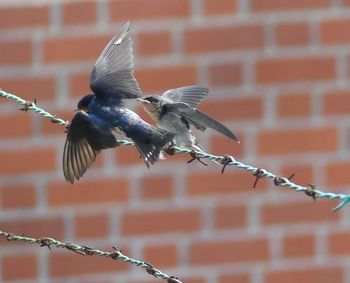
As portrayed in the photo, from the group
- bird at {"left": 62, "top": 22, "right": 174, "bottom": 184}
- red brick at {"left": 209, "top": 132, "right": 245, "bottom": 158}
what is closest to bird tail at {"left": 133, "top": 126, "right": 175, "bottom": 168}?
bird at {"left": 62, "top": 22, "right": 174, "bottom": 184}

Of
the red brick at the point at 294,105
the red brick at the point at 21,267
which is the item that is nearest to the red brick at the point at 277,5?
the red brick at the point at 294,105

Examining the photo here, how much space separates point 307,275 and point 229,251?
10.9 inches

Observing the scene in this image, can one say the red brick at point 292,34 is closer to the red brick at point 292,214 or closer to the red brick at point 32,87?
the red brick at point 292,214

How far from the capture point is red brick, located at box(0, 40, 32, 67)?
354 centimetres

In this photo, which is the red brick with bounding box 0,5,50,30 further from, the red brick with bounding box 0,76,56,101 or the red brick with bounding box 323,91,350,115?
the red brick with bounding box 323,91,350,115

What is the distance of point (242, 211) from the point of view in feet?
11.7

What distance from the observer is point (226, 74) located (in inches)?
139

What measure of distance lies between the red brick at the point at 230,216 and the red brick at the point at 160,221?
66 mm

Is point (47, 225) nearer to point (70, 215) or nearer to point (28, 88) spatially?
point (70, 215)

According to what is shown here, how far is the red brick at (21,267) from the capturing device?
358 cm

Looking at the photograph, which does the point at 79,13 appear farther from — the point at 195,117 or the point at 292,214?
the point at 195,117

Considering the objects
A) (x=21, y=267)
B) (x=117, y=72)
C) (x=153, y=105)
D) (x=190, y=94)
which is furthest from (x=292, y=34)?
(x=117, y=72)

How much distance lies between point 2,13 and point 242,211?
1.05m

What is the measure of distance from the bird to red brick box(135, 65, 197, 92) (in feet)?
4.69
